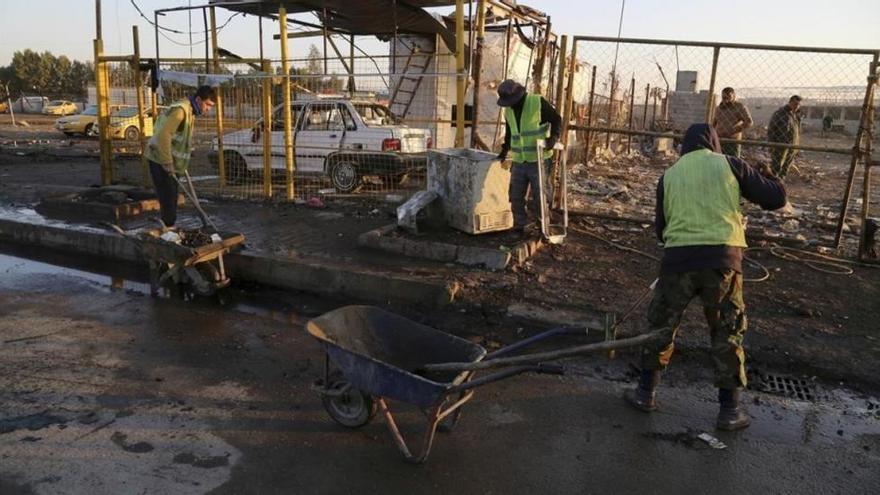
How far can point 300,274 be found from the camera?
6383 millimetres

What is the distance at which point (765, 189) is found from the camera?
11.3 ft

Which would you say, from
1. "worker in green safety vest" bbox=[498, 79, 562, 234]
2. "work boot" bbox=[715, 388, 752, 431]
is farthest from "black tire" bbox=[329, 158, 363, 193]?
"work boot" bbox=[715, 388, 752, 431]

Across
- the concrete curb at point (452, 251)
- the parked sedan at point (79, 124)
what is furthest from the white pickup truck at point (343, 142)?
the parked sedan at point (79, 124)

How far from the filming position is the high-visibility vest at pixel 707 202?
11.4 feet

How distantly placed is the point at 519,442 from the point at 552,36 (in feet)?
34.2

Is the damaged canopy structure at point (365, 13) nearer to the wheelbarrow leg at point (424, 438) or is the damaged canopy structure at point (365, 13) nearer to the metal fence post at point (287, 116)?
the metal fence post at point (287, 116)

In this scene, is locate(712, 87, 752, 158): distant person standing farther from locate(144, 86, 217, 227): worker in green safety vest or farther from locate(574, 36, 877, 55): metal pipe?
locate(144, 86, 217, 227): worker in green safety vest

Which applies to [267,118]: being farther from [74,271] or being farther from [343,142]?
[74,271]

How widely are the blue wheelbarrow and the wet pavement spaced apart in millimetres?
192

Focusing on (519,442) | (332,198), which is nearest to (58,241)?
(332,198)

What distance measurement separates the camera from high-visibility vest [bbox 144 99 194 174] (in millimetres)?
6480

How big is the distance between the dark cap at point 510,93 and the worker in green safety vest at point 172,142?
10.4ft

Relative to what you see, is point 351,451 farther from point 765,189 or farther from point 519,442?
point 765,189

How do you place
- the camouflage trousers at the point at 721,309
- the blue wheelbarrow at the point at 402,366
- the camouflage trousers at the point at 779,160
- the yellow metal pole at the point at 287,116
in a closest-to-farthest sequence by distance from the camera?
the blue wheelbarrow at the point at 402,366, the camouflage trousers at the point at 721,309, the yellow metal pole at the point at 287,116, the camouflage trousers at the point at 779,160
